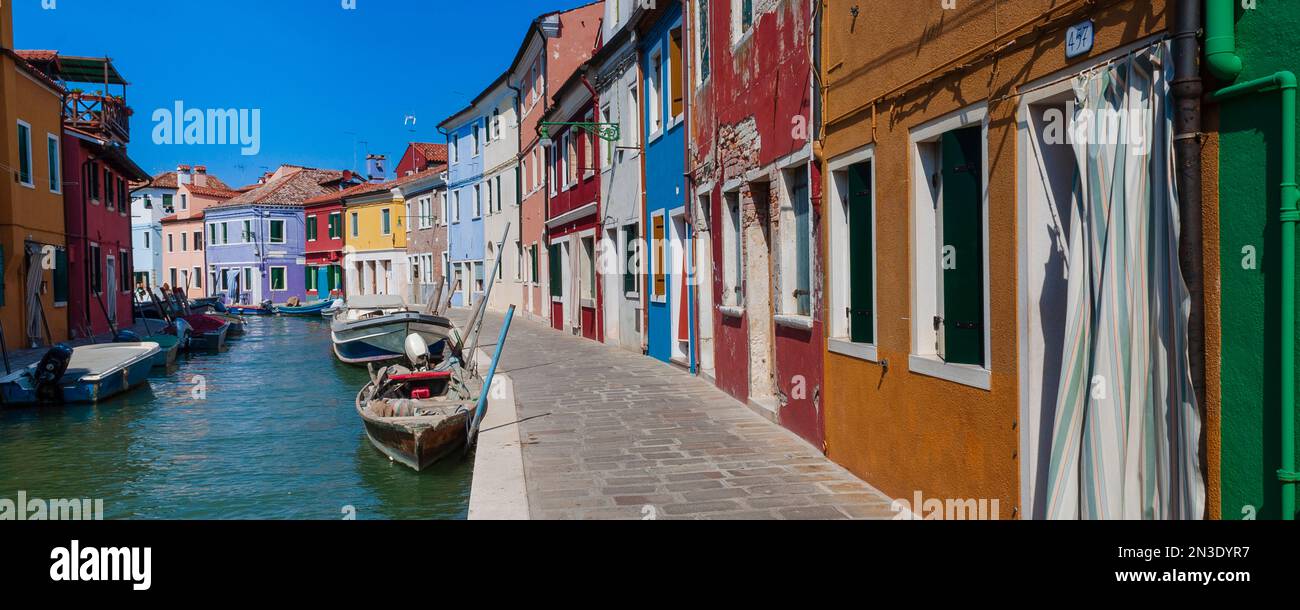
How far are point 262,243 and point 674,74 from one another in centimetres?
4641

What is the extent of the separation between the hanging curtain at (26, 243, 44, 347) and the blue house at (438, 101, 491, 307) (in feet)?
52.1

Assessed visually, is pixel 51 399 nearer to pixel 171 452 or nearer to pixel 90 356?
pixel 90 356

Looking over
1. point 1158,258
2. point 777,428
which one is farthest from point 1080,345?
point 777,428

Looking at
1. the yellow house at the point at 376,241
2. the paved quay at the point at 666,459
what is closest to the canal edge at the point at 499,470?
the paved quay at the point at 666,459

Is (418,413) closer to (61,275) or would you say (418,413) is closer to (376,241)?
(61,275)

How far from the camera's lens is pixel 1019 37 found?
484cm

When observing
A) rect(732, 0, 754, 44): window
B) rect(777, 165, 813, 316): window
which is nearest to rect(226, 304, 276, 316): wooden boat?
rect(732, 0, 754, 44): window

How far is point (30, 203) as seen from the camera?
20.9 metres

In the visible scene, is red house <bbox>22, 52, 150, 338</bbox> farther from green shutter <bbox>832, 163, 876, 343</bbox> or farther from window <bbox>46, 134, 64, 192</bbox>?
green shutter <bbox>832, 163, 876, 343</bbox>

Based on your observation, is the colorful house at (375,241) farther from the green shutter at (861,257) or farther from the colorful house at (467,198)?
the green shutter at (861,257)

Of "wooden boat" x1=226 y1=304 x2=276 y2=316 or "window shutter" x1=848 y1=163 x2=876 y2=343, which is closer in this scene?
"window shutter" x1=848 y1=163 x2=876 y2=343

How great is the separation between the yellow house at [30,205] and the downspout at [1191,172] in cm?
2185

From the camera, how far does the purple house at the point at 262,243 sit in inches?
2148

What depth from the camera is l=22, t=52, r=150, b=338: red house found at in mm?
23797
